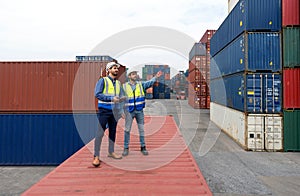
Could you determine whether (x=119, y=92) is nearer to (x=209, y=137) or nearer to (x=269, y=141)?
(x=269, y=141)

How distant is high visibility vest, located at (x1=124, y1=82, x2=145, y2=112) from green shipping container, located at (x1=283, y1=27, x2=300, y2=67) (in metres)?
8.93

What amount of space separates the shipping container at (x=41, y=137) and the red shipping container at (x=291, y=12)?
407 inches

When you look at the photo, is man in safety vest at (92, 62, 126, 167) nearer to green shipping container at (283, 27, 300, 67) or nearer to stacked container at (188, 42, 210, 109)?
green shipping container at (283, 27, 300, 67)

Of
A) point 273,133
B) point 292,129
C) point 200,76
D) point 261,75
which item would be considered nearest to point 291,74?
point 261,75

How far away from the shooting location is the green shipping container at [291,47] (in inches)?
389

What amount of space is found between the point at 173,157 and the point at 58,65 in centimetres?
715

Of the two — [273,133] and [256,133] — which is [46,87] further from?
[273,133]

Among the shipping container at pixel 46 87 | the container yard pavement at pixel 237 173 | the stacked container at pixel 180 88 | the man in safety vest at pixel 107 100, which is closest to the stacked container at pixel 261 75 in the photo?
the container yard pavement at pixel 237 173

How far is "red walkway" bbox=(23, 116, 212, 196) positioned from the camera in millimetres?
2859

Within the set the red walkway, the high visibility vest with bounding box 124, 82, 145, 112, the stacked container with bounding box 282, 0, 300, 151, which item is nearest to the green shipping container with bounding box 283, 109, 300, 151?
the stacked container with bounding box 282, 0, 300, 151

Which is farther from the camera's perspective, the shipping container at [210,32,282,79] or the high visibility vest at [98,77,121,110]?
the shipping container at [210,32,282,79]

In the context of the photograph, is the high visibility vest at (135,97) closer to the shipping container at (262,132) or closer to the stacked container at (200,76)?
the shipping container at (262,132)

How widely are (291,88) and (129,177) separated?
991 centimetres

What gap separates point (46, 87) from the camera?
909 cm
